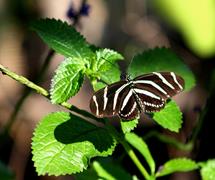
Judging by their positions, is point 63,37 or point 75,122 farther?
point 63,37

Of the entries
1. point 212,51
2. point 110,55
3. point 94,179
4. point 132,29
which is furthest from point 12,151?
point 132,29

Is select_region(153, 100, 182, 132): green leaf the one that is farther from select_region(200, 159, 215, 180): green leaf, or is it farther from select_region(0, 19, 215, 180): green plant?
select_region(200, 159, 215, 180): green leaf

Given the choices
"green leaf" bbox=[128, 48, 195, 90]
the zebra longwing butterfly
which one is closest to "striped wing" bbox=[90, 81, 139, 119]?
the zebra longwing butterfly

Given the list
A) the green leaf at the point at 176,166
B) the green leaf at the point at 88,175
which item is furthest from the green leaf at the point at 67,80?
the green leaf at the point at 176,166

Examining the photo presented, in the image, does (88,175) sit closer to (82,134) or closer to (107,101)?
(82,134)

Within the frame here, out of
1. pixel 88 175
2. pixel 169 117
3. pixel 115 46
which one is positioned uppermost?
pixel 115 46

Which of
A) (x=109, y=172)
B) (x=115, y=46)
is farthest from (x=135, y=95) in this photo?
(x=115, y=46)
